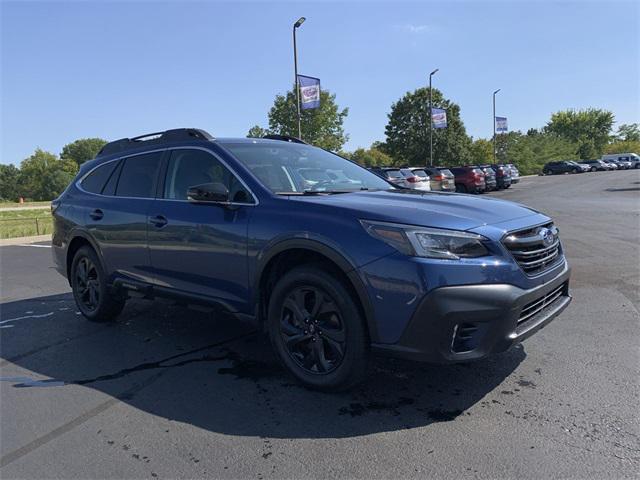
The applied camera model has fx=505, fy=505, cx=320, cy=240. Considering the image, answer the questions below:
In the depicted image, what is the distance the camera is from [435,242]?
9.77ft

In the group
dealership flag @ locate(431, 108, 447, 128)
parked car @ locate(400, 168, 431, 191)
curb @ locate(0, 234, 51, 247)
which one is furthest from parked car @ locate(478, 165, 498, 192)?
curb @ locate(0, 234, 51, 247)

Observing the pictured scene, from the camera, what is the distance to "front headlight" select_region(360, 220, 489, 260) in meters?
2.95

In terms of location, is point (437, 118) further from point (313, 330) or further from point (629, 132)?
point (629, 132)

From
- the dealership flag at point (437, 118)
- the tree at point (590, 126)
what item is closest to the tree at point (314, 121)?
the dealership flag at point (437, 118)

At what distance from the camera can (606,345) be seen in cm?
422

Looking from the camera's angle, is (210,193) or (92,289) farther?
(92,289)

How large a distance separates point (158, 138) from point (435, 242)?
310cm

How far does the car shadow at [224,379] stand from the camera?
10.3 ft

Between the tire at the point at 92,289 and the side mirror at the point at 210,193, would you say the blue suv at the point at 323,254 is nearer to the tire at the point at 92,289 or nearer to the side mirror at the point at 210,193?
the side mirror at the point at 210,193

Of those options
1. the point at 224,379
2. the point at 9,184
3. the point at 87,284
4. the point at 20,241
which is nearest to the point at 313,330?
the point at 224,379

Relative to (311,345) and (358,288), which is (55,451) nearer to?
(311,345)

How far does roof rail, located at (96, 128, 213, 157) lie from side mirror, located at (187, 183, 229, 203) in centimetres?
75

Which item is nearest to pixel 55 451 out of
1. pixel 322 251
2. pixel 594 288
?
pixel 322 251

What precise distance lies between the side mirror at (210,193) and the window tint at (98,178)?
Result: 6.39ft
